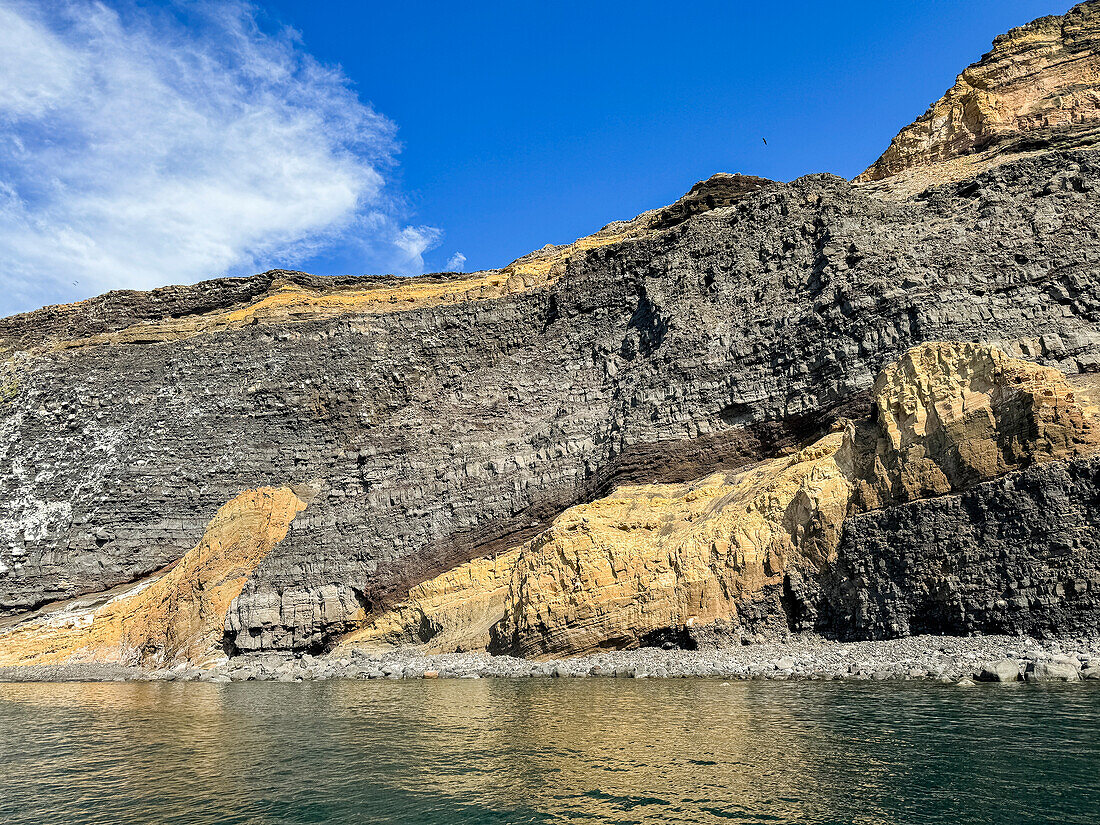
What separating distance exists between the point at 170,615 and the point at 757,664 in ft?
80.4

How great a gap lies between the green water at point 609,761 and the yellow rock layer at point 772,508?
436cm

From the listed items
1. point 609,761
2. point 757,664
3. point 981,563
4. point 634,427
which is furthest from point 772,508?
point 609,761

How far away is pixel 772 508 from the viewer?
18547 millimetres

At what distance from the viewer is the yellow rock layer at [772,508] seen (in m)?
14.7

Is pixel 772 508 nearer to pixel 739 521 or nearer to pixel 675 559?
pixel 739 521

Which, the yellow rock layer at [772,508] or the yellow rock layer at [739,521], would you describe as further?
the yellow rock layer at [739,521]

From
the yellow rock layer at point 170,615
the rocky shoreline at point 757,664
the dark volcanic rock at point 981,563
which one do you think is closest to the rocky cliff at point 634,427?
the dark volcanic rock at point 981,563

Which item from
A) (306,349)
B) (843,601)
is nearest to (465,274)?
(306,349)

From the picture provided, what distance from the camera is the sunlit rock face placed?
2958 centimetres

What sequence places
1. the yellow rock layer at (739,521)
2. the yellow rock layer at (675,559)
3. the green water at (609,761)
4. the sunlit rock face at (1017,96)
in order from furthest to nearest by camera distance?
the sunlit rock face at (1017,96), the yellow rock layer at (675,559), the yellow rock layer at (739,521), the green water at (609,761)

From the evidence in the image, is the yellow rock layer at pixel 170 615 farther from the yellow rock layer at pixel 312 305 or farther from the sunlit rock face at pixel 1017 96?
the sunlit rock face at pixel 1017 96

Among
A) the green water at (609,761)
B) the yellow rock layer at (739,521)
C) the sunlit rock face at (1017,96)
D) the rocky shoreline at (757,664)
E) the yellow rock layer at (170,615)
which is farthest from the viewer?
the sunlit rock face at (1017,96)

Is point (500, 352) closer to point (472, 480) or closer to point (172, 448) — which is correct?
point (472, 480)

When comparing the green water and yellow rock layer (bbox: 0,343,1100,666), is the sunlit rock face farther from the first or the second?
the green water
